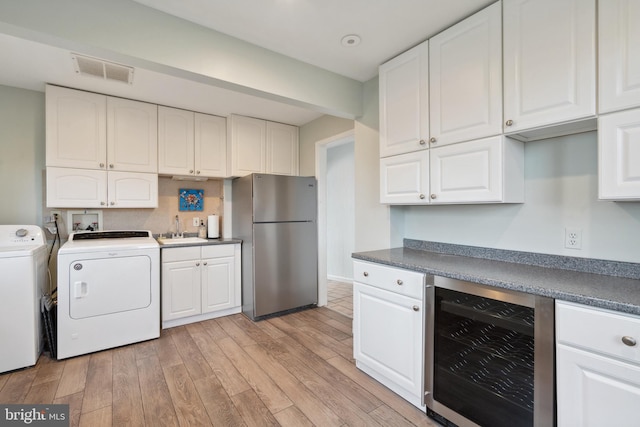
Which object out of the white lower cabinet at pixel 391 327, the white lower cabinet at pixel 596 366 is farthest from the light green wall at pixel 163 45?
the white lower cabinet at pixel 596 366

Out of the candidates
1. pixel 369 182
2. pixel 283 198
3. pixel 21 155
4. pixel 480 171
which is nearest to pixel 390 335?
pixel 480 171

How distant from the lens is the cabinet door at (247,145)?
3469 millimetres

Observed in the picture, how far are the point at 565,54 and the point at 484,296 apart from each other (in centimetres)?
122

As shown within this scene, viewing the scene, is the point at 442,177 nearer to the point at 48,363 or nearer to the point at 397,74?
the point at 397,74

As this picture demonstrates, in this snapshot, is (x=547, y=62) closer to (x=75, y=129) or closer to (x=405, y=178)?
(x=405, y=178)

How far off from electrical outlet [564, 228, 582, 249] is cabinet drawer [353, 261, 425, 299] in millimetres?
815

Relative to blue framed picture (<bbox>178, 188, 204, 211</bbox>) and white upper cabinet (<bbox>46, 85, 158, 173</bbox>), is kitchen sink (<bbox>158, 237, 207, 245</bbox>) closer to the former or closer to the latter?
blue framed picture (<bbox>178, 188, 204, 211</bbox>)

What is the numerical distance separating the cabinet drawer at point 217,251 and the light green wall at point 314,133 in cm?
140

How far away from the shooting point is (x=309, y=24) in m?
1.85

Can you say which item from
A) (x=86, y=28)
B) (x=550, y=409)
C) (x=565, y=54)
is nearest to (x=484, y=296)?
(x=550, y=409)

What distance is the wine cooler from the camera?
1.21m

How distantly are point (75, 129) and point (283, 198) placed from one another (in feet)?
6.86

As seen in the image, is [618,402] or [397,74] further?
[397,74]

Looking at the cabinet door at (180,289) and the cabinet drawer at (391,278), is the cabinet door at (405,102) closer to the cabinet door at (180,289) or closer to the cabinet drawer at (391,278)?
the cabinet drawer at (391,278)
